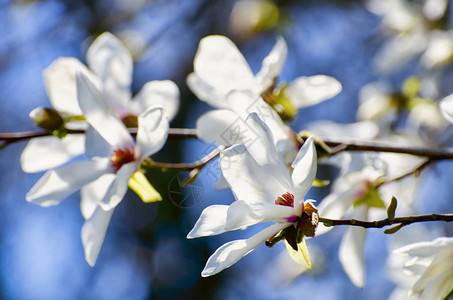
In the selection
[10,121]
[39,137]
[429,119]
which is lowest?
[10,121]

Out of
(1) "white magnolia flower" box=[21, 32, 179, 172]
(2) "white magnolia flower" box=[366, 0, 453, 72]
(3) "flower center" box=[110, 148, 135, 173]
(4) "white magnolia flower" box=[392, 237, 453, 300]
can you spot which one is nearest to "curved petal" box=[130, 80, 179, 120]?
(1) "white magnolia flower" box=[21, 32, 179, 172]

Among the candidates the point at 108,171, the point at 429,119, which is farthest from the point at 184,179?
the point at 429,119

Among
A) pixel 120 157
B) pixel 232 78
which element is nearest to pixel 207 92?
pixel 232 78

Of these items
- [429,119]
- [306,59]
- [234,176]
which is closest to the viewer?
[234,176]

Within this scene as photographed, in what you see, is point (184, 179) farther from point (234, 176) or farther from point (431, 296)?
point (431, 296)

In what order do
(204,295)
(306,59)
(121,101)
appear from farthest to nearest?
(204,295), (306,59), (121,101)

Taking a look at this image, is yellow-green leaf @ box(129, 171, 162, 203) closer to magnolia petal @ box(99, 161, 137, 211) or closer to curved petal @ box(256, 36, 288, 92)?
magnolia petal @ box(99, 161, 137, 211)

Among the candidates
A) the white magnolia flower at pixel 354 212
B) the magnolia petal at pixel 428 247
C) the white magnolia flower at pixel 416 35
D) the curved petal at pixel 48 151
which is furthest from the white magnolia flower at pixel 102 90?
the white magnolia flower at pixel 416 35
